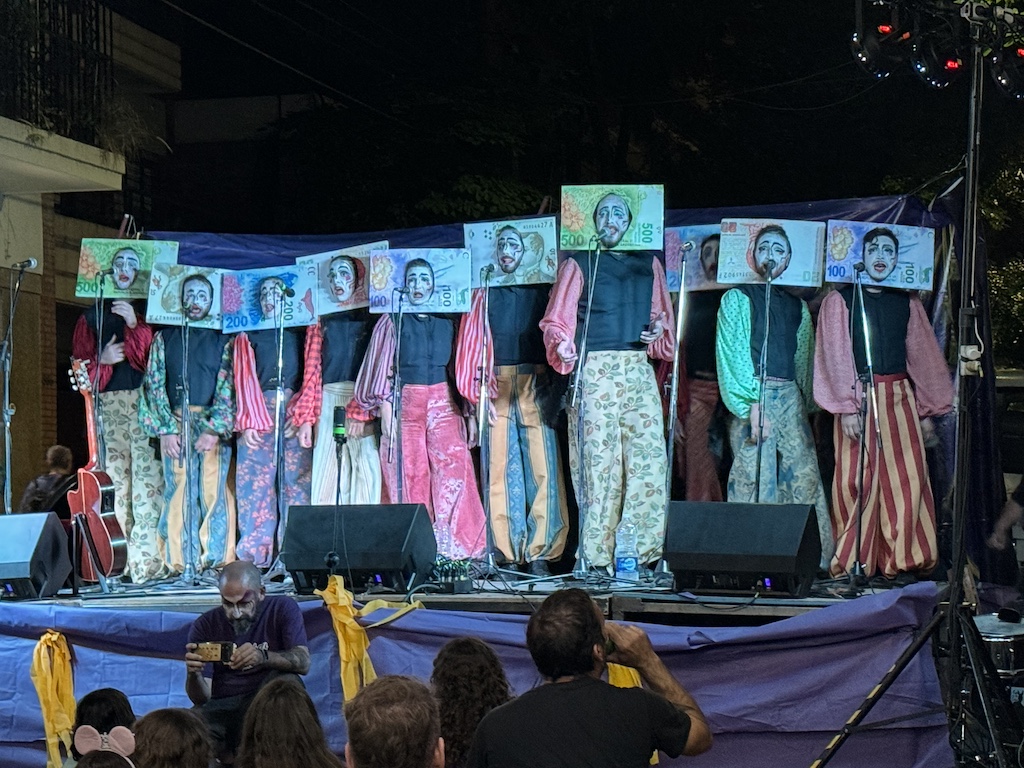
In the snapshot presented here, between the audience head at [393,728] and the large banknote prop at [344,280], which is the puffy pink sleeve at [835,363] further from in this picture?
the audience head at [393,728]

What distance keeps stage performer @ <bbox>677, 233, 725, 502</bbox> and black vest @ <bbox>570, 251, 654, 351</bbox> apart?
0.37 metres

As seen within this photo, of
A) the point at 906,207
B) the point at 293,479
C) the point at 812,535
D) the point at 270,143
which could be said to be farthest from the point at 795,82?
the point at 812,535

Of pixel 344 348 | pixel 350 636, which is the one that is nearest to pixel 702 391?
pixel 344 348

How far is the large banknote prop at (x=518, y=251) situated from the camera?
25.6 ft

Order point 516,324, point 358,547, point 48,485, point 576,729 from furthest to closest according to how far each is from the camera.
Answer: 1. point 48,485
2. point 516,324
3. point 358,547
4. point 576,729

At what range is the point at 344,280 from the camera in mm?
8273

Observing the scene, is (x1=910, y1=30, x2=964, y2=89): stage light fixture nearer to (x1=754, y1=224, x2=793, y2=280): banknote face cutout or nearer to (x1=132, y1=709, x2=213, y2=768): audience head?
(x1=754, y1=224, x2=793, y2=280): banknote face cutout

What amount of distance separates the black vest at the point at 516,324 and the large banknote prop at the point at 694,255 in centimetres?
70

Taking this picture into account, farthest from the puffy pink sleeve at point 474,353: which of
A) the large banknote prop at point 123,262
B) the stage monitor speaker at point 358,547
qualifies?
the large banknote prop at point 123,262

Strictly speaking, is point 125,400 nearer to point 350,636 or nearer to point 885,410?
point 350,636

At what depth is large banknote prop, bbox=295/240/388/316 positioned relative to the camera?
8.27 metres

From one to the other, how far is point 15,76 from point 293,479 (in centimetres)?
447

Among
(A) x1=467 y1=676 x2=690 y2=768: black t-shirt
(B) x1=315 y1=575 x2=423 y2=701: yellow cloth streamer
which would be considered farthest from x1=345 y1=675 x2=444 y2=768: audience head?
(B) x1=315 y1=575 x2=423 y2=701: yellow cloth streamer

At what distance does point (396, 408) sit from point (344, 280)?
84cm
